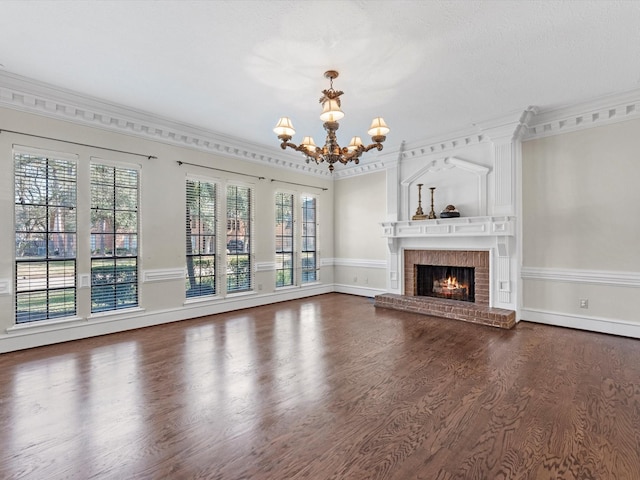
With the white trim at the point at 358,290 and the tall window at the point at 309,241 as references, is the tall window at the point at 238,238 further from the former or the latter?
the white trim at the point at 358,290

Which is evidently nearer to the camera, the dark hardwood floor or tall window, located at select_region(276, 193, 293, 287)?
the dark hardwood floor

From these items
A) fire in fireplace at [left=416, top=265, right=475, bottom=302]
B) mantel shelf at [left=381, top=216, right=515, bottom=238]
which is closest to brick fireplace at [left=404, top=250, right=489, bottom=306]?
fire in fireplace at [left=416, top=265, right=475, bottom=302]

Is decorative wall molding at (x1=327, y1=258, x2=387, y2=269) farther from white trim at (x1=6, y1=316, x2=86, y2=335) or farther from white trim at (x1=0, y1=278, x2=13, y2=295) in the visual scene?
white trim at (x1=0, y1=278, x2=13, y2=295)

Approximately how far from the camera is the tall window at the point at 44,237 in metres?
3.91

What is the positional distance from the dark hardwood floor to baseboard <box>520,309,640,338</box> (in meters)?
0.31

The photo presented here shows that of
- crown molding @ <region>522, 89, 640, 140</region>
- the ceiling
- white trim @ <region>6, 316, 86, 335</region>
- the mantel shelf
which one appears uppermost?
the ceiling

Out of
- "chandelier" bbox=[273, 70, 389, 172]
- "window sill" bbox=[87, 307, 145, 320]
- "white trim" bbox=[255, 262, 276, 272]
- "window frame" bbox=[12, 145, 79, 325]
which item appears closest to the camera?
"chandelier" bbox=[273, 70, 389, 172]

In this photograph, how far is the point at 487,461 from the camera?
1.91 meters

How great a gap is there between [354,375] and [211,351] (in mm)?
1780

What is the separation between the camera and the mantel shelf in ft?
16.6

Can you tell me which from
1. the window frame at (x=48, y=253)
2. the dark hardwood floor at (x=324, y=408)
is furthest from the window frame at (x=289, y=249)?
the window frame at (x=48, y=253)

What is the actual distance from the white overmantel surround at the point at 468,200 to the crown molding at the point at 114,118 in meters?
2.87

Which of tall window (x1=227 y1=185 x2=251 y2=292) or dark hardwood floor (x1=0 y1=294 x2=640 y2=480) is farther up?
tall window (x1=227 y1=185 x2=251 y2=292)

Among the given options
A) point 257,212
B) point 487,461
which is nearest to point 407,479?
point 487,461
